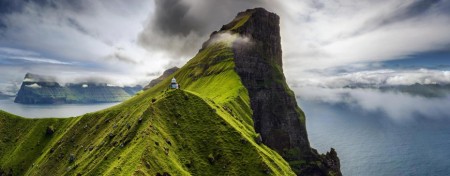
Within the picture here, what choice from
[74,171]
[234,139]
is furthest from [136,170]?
[74,171]

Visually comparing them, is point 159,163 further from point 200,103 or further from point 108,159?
point 200,103

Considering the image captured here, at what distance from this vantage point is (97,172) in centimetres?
13788

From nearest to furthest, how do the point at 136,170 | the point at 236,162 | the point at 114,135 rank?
the point at 136,170, the point at 236,162, the point at 114,135

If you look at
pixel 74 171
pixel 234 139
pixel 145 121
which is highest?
pixel 145 121

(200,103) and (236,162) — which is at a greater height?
(200,103)

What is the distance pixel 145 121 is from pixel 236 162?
1819 inches

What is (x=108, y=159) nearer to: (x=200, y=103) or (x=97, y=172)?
(x=97, y=172)

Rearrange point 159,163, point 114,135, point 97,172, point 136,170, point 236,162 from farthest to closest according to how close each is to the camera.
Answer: point 114,135, point 236,162, point 97,172, point 159,163, point 136,170

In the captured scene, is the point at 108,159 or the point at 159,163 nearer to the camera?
the point at 159,163

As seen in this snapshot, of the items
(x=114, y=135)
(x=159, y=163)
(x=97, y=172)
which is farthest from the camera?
(x=114, y=135)

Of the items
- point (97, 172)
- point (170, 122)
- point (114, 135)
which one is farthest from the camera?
point (114, 135)

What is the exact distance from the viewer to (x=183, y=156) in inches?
5714

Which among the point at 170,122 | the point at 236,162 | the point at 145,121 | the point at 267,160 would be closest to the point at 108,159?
the point at 145,121

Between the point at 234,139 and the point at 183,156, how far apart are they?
28030mm
